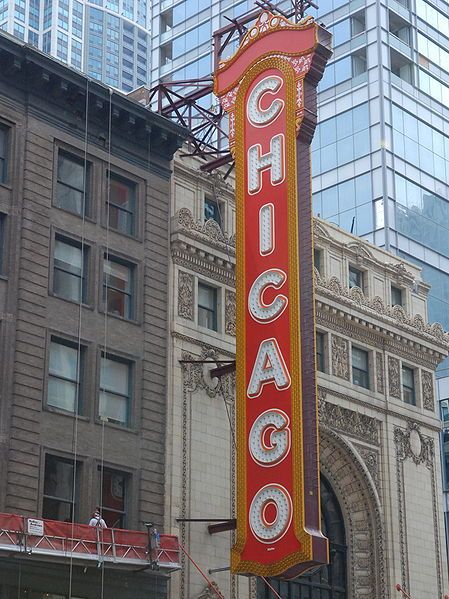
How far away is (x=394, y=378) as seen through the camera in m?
49.1

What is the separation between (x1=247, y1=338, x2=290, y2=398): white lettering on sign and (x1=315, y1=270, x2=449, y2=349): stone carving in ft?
29.6

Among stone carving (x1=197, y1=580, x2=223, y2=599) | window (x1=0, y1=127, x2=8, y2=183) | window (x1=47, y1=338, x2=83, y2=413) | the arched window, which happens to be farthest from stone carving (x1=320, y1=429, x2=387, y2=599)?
window (x1=0, y1=127, x2=8, y2=183)

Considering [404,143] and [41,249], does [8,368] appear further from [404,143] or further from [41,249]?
[404,143]

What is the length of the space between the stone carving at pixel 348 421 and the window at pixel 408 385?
285 cm

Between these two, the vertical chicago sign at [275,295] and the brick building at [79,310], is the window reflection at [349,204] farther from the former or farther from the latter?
the brick building at [79,310]

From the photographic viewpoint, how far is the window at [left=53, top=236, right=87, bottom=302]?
3800 cm

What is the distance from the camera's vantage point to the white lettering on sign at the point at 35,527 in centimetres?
3203

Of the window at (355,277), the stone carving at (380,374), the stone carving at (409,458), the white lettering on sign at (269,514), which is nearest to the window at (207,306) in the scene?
the white lettering on sign at (269,514)

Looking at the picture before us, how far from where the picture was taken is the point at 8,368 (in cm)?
3509

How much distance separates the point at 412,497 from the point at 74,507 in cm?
1654

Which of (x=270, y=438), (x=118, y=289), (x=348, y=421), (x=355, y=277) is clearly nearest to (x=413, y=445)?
(x=348, y=421)

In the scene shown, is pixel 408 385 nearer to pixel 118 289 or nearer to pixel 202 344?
pixel 202 344

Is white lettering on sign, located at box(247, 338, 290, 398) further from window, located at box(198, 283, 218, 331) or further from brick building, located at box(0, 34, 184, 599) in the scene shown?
window, located at box(198, 283, 218, 331)

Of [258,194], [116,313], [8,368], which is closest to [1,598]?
[8,368]
